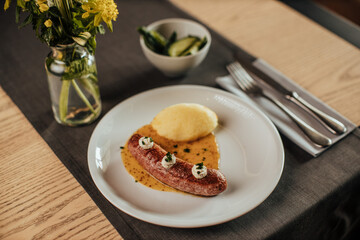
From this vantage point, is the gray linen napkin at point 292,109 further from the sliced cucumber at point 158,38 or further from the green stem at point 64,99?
the green stem at point 64,99

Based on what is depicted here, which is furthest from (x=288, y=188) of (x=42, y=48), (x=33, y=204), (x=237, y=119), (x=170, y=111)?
(x=42, y=48)

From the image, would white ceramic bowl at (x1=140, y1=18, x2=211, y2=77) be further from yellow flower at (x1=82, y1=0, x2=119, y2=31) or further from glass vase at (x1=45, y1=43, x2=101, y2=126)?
yellow flower at (x1=82, y1=0, x2=119, y2=31)

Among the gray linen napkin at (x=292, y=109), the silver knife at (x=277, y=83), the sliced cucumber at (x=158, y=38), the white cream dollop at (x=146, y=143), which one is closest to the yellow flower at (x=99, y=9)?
the white cream dollop at (x=146, y=143)

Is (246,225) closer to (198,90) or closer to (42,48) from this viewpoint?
(198,90)

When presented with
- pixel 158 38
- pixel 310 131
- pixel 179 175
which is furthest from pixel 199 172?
pixel 158 38

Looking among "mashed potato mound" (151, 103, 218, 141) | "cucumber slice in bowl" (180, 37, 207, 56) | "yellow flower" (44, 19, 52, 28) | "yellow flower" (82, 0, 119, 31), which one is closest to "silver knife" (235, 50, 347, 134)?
"cucumber slice in bowl" (180, 37, 207, 56)

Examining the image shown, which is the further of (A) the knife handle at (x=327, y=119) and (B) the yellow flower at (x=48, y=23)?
(A) the knife handle at (x=327, y=119)

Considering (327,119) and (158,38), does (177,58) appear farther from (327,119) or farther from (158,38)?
(327,119)
